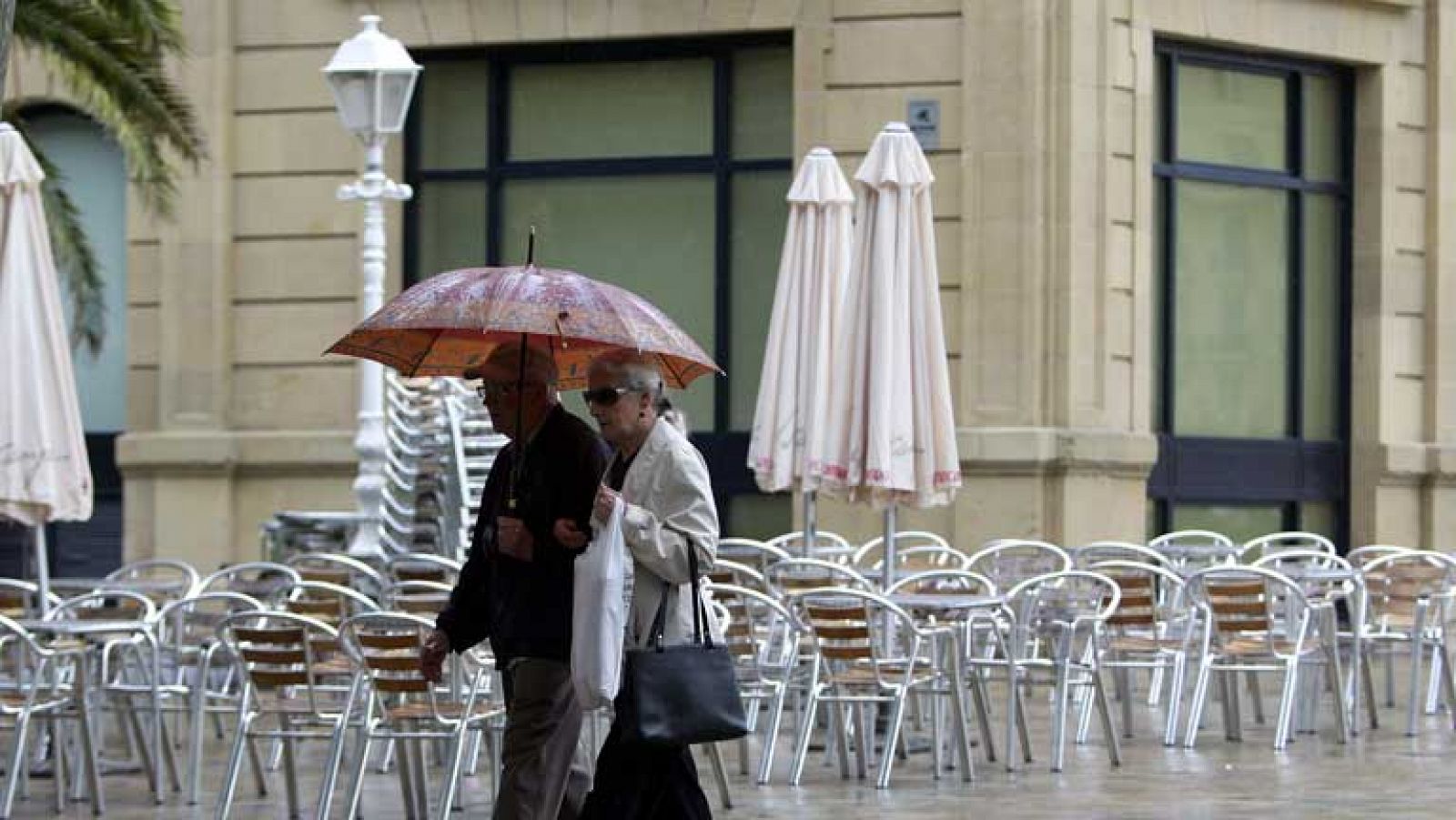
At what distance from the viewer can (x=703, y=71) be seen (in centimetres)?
2094

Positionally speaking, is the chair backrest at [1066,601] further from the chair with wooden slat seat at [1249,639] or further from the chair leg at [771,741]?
the chair leg at [771,741]

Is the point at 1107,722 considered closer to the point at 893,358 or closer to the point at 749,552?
the point at 893,358

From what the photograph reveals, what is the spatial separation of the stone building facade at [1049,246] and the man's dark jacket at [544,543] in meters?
11.2

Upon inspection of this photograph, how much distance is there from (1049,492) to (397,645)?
996cm

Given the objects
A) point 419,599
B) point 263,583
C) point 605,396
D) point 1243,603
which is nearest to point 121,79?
point 263,583

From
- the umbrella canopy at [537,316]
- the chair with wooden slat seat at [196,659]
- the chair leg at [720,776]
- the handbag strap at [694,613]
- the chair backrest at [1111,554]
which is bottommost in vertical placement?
the chair leg at [720,776]

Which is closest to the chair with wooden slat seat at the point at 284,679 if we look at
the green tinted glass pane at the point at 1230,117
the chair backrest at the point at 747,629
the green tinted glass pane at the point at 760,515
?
the chair backrest at the point at 747,629

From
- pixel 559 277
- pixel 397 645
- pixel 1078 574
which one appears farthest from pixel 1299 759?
pixel 559 277

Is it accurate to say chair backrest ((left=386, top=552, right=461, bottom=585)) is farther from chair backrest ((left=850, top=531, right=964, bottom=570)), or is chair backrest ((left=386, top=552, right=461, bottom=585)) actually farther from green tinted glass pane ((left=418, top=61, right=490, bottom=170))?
green tinted glass pane ((left=418, top=61, right=490, bottom=170))

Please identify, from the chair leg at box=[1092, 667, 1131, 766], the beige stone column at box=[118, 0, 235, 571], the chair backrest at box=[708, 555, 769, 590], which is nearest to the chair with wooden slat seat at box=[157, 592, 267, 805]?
the chair backrest at box=[708, 555, 769, 590]

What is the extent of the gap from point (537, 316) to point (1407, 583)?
7.52 m

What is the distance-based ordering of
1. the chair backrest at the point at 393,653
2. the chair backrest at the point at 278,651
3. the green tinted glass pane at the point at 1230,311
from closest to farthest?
the chair backrest at the point at 393,653 → the chair backrest at the point at 278,651 → the green tinted glass pane at the point at 1230,311

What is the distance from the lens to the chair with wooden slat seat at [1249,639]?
13.4 m

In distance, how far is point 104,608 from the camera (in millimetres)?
12859
